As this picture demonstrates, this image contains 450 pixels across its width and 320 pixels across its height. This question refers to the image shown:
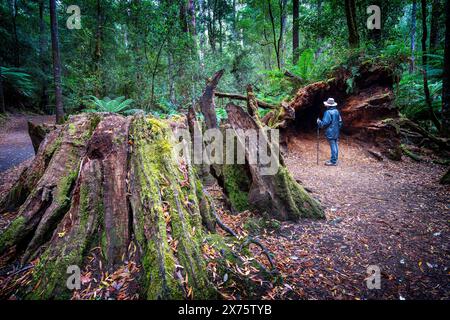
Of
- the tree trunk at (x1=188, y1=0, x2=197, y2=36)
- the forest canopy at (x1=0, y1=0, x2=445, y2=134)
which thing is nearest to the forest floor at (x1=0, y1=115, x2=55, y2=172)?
the forest canopy at (x1=0, y1=0, x2=445, y2=134)

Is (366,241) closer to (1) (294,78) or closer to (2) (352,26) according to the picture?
(1) (294,78)

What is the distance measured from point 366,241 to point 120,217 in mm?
3180

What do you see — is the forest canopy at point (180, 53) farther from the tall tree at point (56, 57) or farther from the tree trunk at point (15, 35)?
the tall tree at point (56, 57)

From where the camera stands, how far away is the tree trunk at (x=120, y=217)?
7.25 ft

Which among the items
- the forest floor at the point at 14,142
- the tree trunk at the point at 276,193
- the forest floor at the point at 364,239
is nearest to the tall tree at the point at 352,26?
the forest floor at the point at 364,239

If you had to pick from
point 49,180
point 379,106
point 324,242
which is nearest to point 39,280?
point 49,180

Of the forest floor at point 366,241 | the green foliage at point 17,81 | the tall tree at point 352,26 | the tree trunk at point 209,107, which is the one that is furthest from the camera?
the green foliage at point 17,81

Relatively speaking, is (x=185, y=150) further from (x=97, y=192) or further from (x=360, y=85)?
(x=360, y=85)

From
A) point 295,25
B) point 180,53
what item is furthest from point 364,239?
point 295,25

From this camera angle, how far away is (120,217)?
104 inches

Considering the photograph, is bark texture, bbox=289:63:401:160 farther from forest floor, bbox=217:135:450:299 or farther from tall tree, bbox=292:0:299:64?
tall tree, bbox=292:0:299:64

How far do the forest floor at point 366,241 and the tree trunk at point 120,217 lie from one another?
981mm

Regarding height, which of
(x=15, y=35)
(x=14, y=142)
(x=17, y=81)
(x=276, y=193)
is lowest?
(x=276, y=193)
